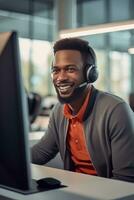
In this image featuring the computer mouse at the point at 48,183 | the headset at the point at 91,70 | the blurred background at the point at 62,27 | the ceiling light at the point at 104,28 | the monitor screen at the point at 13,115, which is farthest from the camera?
the blurred background at the point at 62,27

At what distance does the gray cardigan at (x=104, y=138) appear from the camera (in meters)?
1.70

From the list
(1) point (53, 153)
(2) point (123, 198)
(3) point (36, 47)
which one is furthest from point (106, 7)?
(2) point (123, 198)

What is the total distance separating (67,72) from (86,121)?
0.23m

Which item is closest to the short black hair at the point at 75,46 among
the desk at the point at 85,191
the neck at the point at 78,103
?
the neck at the point at 78,103

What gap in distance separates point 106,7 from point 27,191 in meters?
5.24

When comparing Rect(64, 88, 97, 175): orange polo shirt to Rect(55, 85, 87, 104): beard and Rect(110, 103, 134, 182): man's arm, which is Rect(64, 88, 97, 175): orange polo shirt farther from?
Rect(110, 103, 134, 182): man's arm

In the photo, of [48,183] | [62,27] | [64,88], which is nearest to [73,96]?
[64,88]

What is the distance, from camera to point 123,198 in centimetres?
110

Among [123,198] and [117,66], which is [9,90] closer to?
[123,198]

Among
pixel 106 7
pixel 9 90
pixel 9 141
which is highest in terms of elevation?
pixel 106 7

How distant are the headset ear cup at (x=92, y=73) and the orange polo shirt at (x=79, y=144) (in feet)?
0.26

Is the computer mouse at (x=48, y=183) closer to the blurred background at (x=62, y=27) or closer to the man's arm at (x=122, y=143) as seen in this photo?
the man's arm at (x=122, y=143)

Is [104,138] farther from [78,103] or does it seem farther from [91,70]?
[91,70]

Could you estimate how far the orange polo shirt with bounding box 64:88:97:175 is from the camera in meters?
1.88
